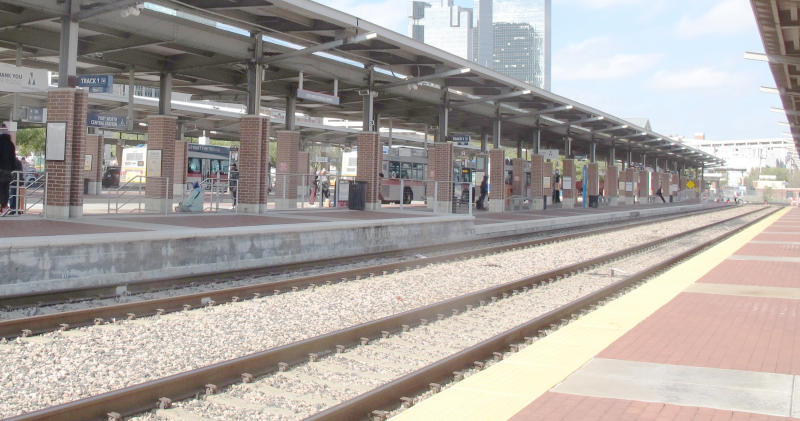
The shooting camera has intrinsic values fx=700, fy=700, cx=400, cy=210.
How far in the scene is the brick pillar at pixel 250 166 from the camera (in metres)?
19.1

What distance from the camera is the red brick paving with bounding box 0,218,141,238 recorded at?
11.5 metres

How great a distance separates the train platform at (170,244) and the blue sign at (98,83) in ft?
9.51

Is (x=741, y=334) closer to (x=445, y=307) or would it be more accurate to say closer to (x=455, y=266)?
(x=445, y=307)

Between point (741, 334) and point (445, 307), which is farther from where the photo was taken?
point (445, 307)

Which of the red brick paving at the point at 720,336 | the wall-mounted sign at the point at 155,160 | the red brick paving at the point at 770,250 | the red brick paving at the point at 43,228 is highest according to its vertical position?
the wall-mounted sign at the point at 155,160

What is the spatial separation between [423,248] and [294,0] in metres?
7.71

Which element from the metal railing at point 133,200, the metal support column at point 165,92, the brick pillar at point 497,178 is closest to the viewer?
the metal railing at point 133,200

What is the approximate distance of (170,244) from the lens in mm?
12570

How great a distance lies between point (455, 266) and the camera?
599 inches

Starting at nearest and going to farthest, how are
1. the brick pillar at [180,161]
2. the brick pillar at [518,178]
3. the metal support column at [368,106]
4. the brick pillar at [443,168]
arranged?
the metal support column at [368,106] < the brick pillar at [443,168] < the brick pillar at [180,161] < the brick pillar at [518,178]

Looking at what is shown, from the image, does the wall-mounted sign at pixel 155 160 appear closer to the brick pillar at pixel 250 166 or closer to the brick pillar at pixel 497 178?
the brick pillar at pixel 250 166

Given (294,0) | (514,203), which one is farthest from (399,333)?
(514,203)

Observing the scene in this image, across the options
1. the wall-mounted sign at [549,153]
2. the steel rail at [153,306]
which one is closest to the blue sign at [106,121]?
the steel rail at [153,306]

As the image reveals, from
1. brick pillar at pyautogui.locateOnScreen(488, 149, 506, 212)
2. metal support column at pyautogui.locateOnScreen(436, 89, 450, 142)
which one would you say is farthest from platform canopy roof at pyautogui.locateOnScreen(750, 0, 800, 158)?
brick pillar at pyautogui.locateOnScreen(488, 149, 506, 212)
